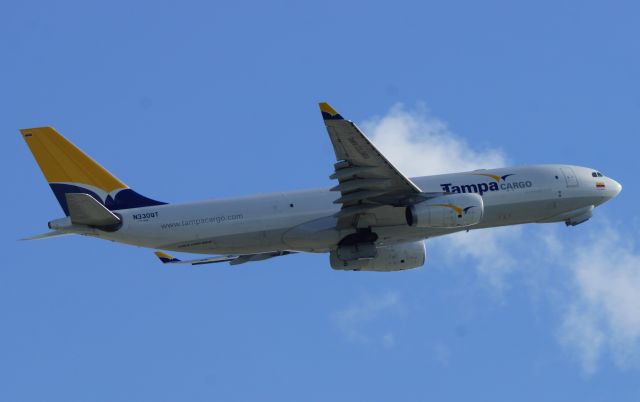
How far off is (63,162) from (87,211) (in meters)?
4.46

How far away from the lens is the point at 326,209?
55.7m

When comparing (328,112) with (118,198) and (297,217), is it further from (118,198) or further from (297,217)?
(118,198)

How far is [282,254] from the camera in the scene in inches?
2413

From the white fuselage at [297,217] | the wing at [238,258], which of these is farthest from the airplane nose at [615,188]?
the wing at [238,258]

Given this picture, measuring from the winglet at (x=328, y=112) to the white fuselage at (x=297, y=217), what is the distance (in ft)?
26.1

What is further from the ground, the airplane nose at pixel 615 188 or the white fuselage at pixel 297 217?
the airplane nose at pixel 615 188

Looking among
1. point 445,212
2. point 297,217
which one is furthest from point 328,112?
point 297,217

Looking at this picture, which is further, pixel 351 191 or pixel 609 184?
pixel 609 184

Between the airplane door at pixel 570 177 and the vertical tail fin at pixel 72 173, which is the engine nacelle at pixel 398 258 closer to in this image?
the airplane door at pixel 570 177

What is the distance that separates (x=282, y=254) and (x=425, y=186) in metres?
9.37

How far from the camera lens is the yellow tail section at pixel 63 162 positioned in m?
54.4

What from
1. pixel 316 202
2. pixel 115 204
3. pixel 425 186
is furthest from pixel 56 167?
pixel 425 186

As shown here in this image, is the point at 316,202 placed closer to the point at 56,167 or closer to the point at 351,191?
the point at 351,191

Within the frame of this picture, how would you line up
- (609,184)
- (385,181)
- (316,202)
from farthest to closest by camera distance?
(609,184) → (316,202) → (385,181)
